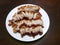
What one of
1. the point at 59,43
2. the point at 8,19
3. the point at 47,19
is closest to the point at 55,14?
the point at 47,19

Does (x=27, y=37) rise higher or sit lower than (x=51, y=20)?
lower

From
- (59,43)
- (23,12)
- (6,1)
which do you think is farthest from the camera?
(6,1)

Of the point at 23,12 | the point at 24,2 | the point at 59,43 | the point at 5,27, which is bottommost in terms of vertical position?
the point at 59,43

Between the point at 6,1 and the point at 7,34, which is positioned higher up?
the point at 6,1

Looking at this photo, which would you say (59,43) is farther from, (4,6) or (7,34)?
(4,6)

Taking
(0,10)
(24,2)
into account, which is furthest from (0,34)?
(24,2)

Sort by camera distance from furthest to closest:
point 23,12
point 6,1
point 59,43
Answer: point 6,1
point 23,12
point 59,43

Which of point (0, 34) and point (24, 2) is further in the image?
point (24, 2)
